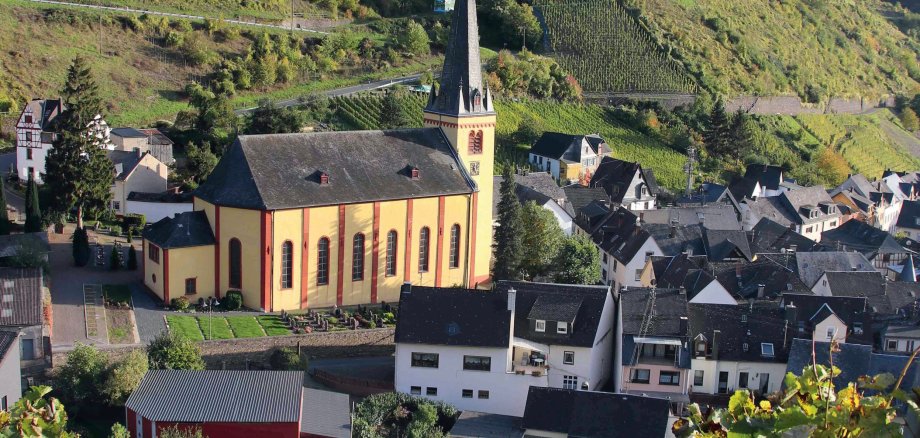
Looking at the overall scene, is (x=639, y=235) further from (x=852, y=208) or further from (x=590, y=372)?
(x=852, y=208)

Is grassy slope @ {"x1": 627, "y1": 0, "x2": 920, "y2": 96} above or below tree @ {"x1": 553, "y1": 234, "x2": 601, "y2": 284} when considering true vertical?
above

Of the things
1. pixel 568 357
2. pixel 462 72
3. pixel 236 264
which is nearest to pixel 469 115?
pixel 462 72

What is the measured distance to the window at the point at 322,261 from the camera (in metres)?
48.4

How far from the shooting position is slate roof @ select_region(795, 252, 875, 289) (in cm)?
5516

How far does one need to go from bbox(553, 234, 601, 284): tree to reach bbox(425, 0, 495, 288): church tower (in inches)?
164

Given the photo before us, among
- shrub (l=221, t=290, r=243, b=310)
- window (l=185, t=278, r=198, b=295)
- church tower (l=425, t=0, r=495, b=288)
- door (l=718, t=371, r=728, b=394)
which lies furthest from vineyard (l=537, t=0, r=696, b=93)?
window (l=185, t=278, r=198, b=295)

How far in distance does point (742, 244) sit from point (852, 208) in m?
25.0

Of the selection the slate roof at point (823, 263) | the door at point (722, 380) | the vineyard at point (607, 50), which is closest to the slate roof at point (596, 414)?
the door at point (722, 380)

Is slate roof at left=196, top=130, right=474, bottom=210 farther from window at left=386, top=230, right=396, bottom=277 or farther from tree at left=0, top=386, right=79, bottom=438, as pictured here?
tree at left=0, top=386, right=79, bottom=438

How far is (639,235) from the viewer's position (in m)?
57.7

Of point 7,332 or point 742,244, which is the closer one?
point 7,332

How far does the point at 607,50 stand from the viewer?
103875mm

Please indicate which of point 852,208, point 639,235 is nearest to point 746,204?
point 852,208

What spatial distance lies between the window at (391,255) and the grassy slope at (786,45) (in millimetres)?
63539
